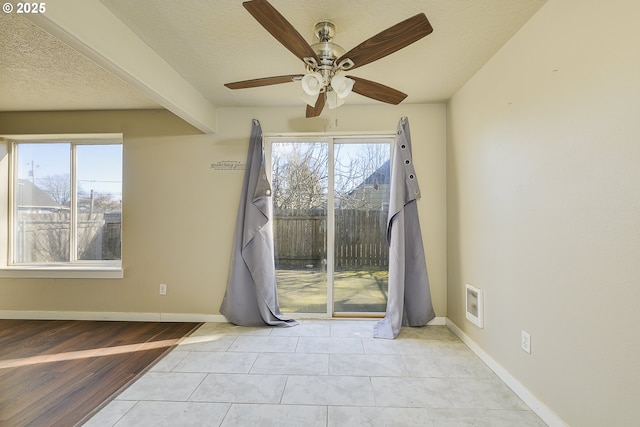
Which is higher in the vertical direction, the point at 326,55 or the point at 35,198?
the point at 326,55

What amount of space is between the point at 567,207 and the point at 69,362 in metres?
3.65

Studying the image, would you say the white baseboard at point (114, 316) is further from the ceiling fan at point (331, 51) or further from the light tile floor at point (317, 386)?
the ceiling fan at point (331, 51)

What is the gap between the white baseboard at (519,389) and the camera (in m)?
1.64

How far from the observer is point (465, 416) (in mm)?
1722

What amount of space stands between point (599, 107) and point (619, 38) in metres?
0.28

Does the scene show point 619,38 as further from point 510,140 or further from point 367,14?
point 367,14

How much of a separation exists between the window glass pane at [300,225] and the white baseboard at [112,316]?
33.6 inches

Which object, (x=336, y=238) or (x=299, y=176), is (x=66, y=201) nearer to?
(x=299, y=176)

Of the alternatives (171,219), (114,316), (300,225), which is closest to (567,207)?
(300,225)

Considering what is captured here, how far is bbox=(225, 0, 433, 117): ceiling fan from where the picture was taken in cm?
128

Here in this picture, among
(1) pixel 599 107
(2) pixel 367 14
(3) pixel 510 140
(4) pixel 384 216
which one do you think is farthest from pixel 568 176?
(4) pixel 384 216

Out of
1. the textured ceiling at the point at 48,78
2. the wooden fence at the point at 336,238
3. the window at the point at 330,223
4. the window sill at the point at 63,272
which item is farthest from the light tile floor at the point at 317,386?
the textured ceiling at the point at 48,78

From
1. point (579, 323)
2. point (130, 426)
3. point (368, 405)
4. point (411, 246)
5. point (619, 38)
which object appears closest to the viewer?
point (619, 38)

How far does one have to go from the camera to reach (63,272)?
3.24 meters
